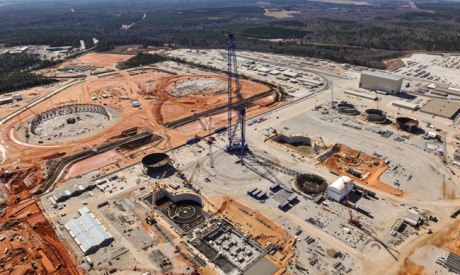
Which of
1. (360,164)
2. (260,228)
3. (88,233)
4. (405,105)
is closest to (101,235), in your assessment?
(88,233)

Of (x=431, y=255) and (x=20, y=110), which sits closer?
(x=431, y=255)

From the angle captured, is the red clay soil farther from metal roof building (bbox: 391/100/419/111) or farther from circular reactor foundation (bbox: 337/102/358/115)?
metal roof building (bbox: 391/100/419/111)

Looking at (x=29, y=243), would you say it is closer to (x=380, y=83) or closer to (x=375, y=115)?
(x=375, y=115)

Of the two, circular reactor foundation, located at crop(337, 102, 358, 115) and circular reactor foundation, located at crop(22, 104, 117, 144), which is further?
circular reactor foundation, located at crop(337, 102, 358, 115)

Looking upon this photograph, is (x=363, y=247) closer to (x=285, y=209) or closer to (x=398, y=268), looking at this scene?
(x=398, y=268)

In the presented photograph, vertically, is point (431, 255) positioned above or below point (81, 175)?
below

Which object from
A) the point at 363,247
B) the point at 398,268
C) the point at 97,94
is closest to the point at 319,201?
the point at 363,247

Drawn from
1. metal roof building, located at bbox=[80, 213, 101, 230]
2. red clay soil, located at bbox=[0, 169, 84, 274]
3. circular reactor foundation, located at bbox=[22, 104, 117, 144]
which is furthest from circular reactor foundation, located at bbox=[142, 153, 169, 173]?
circular reactor foundation, located at bbox=[22, 104, 117, 144]
